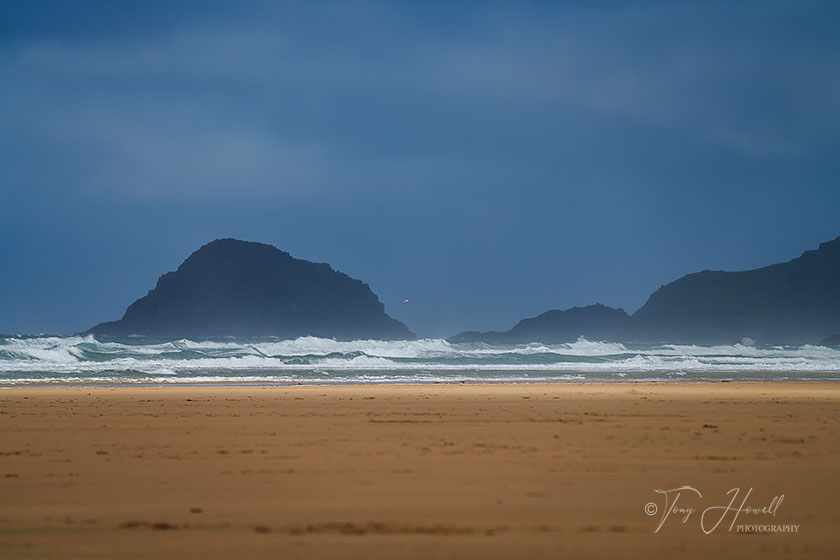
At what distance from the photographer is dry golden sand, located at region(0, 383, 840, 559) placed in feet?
11.9

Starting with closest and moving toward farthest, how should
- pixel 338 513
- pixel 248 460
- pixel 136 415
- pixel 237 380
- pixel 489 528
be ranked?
1. pixel 489 528
2. pixel 338 513
3. pixel 248 460
4. pixel 136 415
5. pixel 237 380

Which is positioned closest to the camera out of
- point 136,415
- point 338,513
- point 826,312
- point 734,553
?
point 734,553

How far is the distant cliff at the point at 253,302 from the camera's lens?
10775cm

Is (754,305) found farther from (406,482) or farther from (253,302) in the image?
(406,482)

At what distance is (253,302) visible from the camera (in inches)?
4464

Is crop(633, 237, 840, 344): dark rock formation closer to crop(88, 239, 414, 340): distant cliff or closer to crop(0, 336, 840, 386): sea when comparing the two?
crop(88, 239, 414, 340): distant cliff

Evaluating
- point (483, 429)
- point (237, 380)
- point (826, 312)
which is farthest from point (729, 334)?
point (483, 429)

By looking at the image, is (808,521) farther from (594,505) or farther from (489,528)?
(489,528)

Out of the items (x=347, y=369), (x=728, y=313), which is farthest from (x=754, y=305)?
(x=347, y=369)

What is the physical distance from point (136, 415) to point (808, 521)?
9.12 meters

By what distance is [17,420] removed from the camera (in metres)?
9.68

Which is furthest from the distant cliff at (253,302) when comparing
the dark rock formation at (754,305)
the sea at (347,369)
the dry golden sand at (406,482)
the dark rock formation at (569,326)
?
the dry golden sand at (406,482)

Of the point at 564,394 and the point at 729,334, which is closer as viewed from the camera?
the point at 564,394
